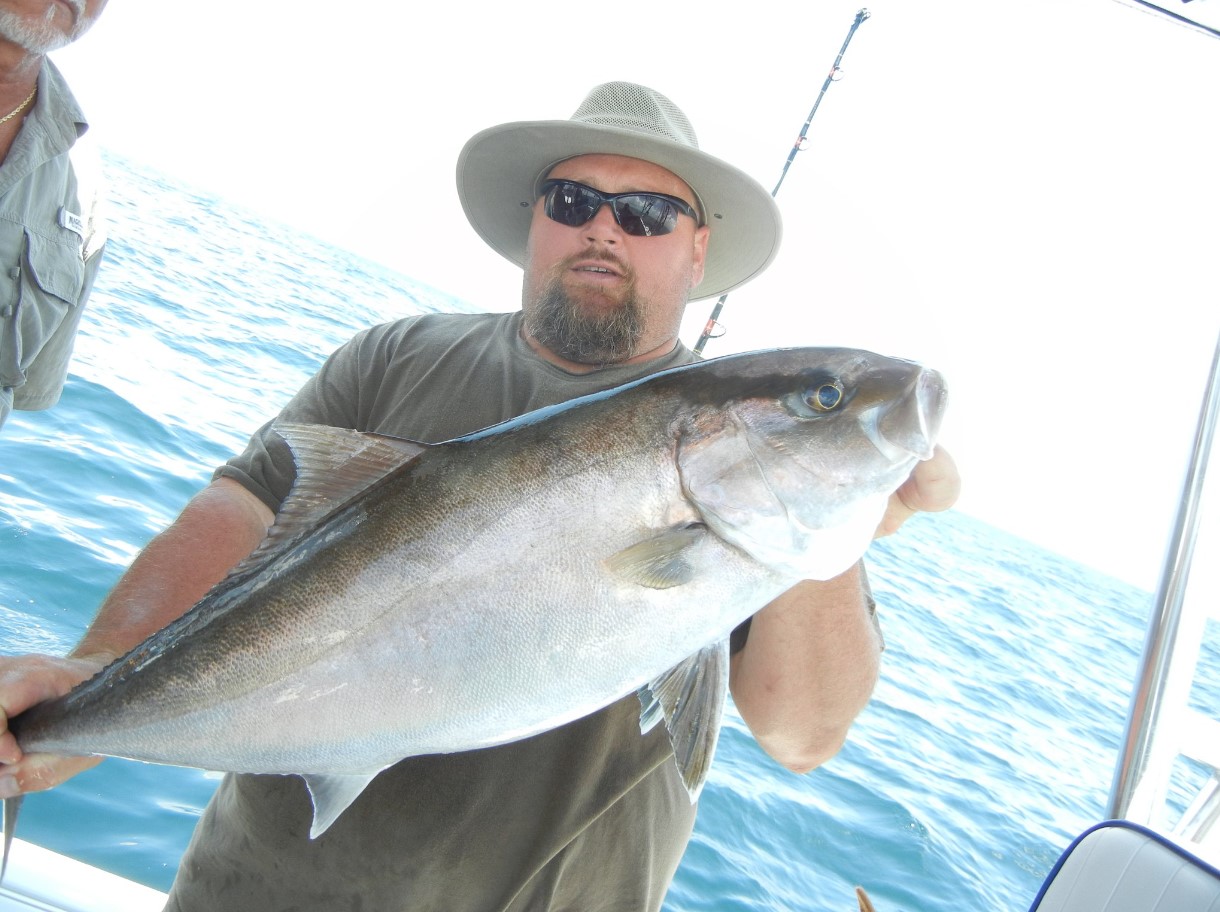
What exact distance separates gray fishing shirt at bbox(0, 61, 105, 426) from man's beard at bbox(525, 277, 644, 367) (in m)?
2.47

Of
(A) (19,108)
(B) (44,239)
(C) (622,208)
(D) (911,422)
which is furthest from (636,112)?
(B) (44,239)

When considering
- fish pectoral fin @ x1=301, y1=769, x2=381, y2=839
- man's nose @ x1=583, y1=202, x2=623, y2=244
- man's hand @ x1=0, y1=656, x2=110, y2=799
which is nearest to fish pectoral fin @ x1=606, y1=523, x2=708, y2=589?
fish pectoral fin @ x1=301, y1=769, x2=381, y2=839

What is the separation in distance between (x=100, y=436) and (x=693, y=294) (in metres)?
6.51

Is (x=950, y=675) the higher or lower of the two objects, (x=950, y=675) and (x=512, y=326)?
the lower

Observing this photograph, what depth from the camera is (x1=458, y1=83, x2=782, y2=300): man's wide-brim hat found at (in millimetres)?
2439

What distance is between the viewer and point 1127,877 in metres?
1.63

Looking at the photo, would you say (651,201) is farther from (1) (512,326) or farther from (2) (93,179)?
(2) (93,179)

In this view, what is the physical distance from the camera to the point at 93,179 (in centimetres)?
378

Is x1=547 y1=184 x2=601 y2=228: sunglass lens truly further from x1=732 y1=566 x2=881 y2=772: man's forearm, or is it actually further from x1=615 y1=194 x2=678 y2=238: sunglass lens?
x1=732 y1=566 x2=881 y2=772: man's forearm

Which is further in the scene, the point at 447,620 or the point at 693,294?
the point at 693,294

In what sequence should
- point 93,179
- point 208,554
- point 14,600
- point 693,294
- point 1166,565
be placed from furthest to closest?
point 14,600, point 93,179, point 693,294, point 1166,565, point 208,554

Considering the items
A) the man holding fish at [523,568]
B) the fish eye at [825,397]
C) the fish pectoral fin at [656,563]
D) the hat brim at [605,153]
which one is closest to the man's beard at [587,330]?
the man holding fish at [523,568]

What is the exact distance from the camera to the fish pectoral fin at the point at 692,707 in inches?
55.6

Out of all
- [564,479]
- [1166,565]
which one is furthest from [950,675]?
[564,479]
